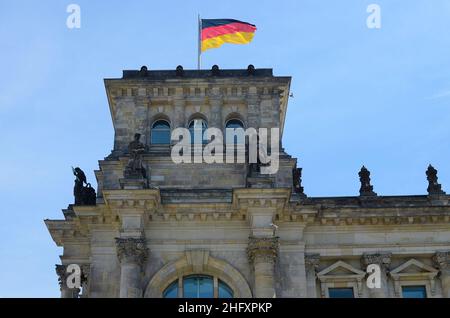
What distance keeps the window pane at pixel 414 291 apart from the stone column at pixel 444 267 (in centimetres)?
86

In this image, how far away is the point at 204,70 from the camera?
38219 mm

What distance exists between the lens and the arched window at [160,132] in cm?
3635

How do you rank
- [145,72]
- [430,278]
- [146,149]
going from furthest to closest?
[145,72] → [146,149] → [430,278]

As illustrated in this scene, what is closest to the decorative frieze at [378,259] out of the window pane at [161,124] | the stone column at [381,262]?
the stone column at [381,262]

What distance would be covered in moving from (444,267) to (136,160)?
14433 mm

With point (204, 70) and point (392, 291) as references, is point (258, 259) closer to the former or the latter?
point (392, 291)

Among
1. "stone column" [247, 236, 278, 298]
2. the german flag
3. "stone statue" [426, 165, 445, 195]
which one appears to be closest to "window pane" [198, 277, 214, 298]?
"stone column" [247, 236, 278, 298]

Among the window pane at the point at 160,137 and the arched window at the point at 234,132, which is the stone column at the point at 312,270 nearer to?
the arched window at the point at 234,132

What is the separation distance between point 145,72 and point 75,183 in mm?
6800

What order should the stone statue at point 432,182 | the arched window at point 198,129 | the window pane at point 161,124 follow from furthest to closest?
the window pane at point 161,124 → the arched window at point 198,129 → the stone statue at point 432,182

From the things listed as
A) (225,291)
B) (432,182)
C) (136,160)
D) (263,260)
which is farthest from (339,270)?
(136,160)
